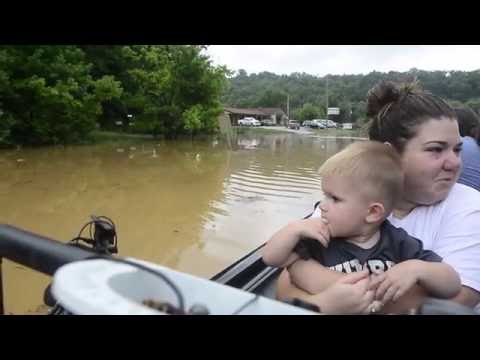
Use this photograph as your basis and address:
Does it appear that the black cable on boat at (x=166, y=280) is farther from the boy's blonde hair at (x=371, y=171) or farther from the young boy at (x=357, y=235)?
the boy's blonde hair at (x=371, y=171)

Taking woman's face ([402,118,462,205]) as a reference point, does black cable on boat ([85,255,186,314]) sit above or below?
below

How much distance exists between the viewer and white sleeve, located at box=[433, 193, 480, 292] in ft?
4.13

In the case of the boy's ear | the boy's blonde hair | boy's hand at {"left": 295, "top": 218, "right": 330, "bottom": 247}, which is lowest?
boy's hand at {"left": 295, "top": 218, "right": 330, "bottom": 247}

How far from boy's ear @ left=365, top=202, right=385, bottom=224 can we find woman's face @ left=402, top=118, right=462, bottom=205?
26 centimetres

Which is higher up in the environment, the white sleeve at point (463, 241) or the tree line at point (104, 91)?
the tree line at point (104, 91)

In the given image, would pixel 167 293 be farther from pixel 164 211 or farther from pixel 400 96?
pixel 164 211

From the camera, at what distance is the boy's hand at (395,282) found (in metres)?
1.11

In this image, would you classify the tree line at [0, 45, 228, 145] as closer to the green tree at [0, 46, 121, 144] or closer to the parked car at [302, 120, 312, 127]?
the green tree at [0, 46, 121, 144]

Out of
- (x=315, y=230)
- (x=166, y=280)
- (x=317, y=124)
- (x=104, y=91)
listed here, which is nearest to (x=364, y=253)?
(x=315, y=230)

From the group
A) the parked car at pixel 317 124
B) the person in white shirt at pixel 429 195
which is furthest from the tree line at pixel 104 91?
the parked car at pixel 317 124

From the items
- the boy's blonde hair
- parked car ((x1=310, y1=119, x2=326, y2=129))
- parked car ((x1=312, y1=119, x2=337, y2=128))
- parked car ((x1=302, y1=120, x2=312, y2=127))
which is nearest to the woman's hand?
the boy's blonde hair

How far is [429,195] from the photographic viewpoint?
1.42 metres

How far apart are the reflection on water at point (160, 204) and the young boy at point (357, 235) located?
2.94 m
